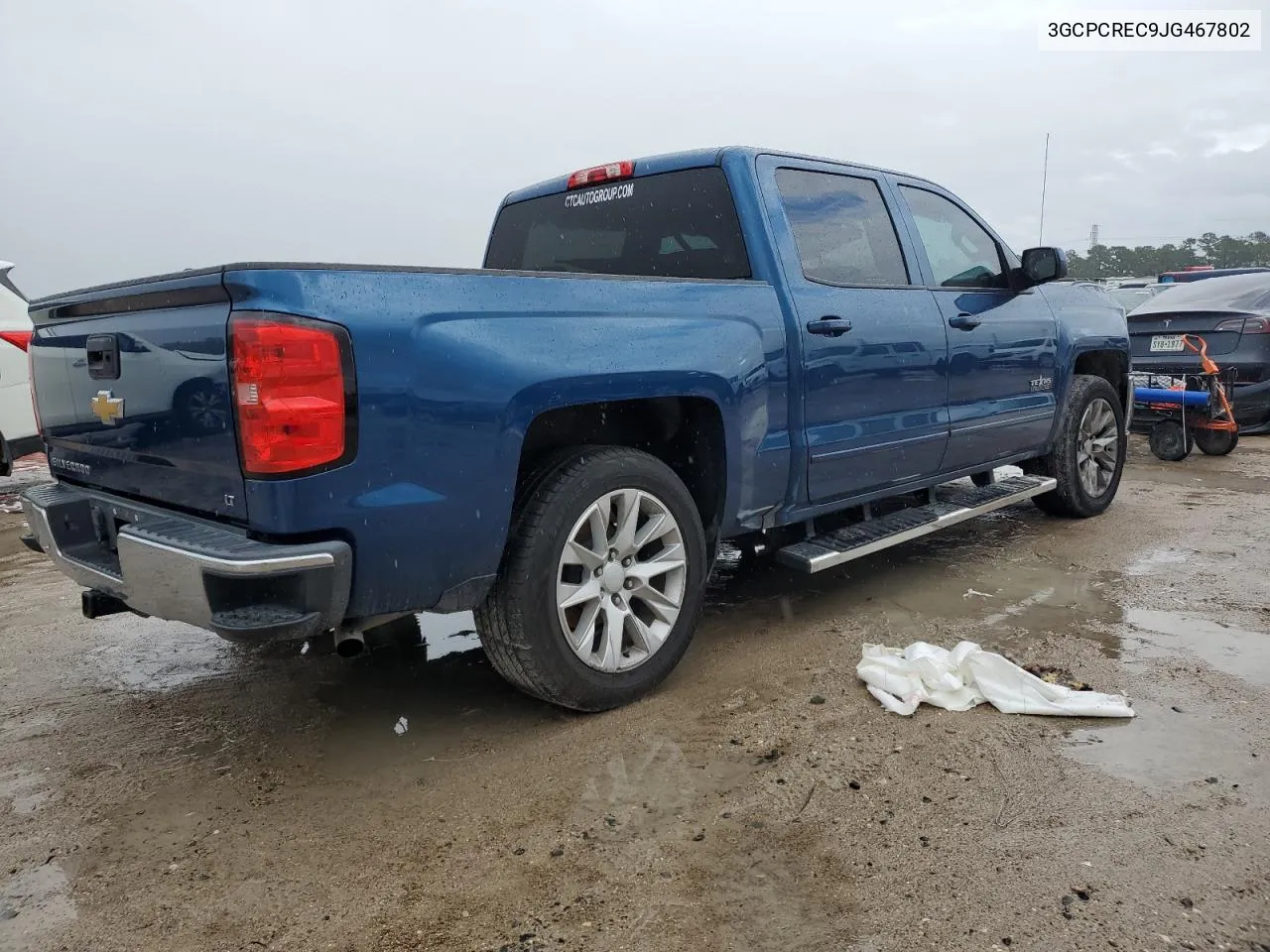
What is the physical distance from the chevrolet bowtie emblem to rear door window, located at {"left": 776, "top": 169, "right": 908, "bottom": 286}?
2.42 meters

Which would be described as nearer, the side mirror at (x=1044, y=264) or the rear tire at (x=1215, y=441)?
the side mirror at (x=1044, y=264)

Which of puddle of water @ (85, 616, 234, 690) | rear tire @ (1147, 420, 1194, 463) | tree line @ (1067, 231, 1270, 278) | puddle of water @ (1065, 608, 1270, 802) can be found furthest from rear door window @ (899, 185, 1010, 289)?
tree line @ (1067, 231, 1270, 278)

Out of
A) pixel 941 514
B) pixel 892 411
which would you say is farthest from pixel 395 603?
pixel 941 514

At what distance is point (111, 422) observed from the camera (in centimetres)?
278

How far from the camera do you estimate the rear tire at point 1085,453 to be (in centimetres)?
536

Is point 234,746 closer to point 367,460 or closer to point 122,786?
point 122,786

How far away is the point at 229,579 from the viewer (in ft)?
7.28

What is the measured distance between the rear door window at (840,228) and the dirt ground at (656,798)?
4.78 feet

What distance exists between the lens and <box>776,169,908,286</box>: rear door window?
12.1ft

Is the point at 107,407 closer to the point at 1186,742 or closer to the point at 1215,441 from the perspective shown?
the point at 1186,742

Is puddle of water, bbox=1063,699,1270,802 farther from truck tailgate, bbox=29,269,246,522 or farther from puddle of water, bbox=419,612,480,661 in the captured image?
truck tailgate, bbox=29,269,246,522

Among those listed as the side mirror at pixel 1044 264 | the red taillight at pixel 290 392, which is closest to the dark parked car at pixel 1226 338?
the side mirror at pixel 1044 264

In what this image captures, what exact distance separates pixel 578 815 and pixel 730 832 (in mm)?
397

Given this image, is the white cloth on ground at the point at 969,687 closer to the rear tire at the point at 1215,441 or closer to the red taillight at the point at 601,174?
the red taillight at the point at 601,174
